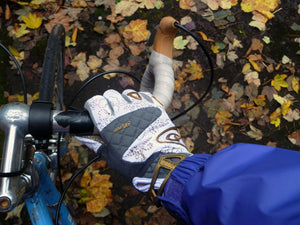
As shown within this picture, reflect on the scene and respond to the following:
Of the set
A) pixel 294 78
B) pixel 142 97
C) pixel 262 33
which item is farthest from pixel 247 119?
pixel 142 97

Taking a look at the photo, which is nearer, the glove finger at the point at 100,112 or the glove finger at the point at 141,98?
the glove finger at the point at 100,112

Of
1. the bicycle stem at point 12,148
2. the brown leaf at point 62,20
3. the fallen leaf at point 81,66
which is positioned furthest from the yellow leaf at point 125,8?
the bicycle stem at point 12,148

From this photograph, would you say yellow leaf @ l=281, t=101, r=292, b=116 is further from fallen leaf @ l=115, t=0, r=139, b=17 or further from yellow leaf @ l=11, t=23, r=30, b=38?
yellow leaf @ l=11, t=23, r=30, b=38

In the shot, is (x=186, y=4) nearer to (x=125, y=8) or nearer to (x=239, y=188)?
(x=125, y=8)

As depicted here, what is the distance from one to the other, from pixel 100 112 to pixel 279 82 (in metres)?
2.19

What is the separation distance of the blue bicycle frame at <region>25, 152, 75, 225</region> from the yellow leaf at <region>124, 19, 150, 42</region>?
5.14 ft

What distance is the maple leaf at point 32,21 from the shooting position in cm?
218

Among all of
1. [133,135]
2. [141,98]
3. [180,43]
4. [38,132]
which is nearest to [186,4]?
[180,43]

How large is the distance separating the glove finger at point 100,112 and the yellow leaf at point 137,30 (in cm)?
166

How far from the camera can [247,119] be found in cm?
224

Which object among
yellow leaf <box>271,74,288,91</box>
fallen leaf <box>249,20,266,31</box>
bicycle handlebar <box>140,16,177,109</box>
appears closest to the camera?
bicycle handlebar <box>140,16,177,109</box>

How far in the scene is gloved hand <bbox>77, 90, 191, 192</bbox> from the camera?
79cm

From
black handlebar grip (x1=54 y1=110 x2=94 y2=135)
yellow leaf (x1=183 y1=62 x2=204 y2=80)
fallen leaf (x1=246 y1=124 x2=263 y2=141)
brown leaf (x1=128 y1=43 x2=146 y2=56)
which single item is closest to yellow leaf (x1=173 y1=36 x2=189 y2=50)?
yellow leaf (x1=183 y1=62 x2=204 y2=80)

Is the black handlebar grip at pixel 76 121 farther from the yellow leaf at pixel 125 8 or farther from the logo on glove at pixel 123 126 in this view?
the yellow leaf at pixel 125 8
